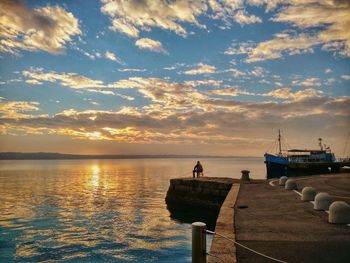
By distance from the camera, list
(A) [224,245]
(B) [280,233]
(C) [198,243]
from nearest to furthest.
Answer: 1. (C) [198,243]
2. (A) [224,245]
3. (B) [280,233]

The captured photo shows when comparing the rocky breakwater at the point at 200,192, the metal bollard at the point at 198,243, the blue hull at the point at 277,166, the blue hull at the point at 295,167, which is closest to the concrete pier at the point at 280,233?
the metal bollard at the point at 198,243

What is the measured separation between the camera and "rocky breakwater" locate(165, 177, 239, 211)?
28.8 meters

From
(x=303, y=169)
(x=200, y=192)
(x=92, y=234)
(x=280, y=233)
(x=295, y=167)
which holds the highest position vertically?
(x=295, y=167)

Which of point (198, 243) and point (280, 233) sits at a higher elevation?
Result: point (198, 243)

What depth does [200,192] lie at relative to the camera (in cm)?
3117

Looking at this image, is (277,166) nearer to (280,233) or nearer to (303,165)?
(303,165)

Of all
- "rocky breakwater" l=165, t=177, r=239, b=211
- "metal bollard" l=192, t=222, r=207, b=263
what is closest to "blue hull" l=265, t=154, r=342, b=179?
"rocky breakwater" l=165, t=177, r=239, b=211

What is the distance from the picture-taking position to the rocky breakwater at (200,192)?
28.8 meters

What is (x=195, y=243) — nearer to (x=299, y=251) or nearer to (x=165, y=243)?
(x=299, y=251)

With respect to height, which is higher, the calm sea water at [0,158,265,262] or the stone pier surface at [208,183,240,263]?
the stone pier surface at [208,183,240,263]

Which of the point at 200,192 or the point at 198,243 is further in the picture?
the point at 200,192

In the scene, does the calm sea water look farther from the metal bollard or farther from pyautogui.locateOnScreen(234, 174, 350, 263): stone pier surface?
the metal bollard

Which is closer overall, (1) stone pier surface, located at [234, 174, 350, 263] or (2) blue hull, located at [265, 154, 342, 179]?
(1) stone pier surface, located at [234, 174, 350, 263]

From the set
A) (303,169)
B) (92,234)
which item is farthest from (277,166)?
(92,234)
